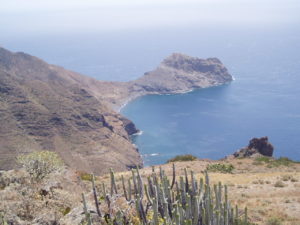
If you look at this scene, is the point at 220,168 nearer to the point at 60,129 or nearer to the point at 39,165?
the point at 39,165

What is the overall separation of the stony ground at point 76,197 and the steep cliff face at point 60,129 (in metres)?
76.1

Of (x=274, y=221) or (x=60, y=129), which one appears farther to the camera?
(x=60, y=129)

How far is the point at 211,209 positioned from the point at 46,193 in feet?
31.2

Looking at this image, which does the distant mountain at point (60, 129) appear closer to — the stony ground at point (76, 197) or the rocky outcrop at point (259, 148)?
the rocky outcrop at point (259, 148)

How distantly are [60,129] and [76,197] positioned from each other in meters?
119

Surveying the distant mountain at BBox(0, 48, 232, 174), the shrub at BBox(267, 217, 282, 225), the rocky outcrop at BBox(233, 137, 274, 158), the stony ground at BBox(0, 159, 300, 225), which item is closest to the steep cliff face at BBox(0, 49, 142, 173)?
the distant mountain at BBox(0, 48, 232, 174)

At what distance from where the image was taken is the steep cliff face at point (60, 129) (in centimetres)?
11538

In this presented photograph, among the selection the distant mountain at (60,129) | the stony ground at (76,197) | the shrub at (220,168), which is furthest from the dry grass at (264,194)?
the distant mountain at (60,129)

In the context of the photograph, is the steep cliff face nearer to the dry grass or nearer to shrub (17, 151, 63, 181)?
shrub (17, 151, 63, 181)

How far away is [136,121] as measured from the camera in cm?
19850

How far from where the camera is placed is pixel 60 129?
134250 millimetres

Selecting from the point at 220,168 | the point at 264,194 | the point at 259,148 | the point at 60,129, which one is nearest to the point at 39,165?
the point at 264,194

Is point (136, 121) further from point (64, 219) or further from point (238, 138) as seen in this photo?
→ point (64, 219)

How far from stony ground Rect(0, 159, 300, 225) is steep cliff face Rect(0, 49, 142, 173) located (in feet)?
250
